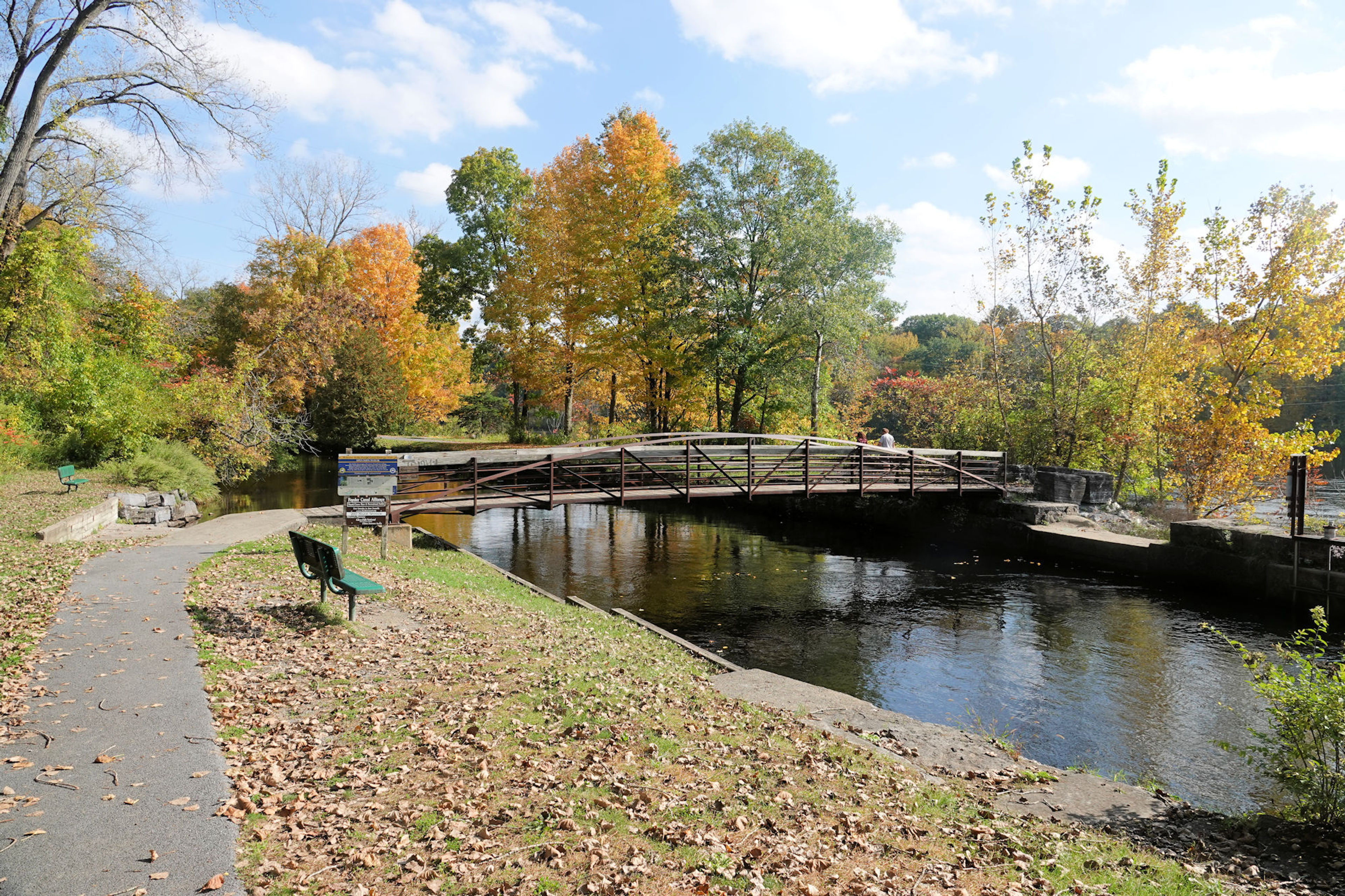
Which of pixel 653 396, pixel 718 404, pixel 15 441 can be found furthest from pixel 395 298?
pixel 15 441

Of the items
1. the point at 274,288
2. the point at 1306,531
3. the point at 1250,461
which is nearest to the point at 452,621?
the point at 1306,531

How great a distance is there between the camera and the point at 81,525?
13.4 meters

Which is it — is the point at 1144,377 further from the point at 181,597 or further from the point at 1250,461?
the point at 181,597

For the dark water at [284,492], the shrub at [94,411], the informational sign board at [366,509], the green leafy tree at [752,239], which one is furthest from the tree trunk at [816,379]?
the shrub at [94,411]

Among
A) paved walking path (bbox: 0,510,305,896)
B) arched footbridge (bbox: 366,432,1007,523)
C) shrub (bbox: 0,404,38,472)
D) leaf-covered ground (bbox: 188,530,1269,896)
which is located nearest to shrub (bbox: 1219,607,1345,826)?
leaf-covered ground (bbox: 188,530,1269,896)

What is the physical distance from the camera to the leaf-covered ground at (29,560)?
A: 22.1 feet

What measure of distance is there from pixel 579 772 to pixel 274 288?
37.5m

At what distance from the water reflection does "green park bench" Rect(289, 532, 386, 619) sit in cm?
573

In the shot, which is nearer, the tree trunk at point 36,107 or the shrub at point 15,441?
the tree trunk at point 36,107

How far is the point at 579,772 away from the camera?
517 centimetres

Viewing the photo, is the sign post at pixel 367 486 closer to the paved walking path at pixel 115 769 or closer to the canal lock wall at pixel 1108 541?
the paved walking path at pixel 115 769

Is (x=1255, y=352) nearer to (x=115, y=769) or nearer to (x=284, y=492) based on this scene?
(x=115, y=769)

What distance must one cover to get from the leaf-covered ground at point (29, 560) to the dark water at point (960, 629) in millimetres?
7227

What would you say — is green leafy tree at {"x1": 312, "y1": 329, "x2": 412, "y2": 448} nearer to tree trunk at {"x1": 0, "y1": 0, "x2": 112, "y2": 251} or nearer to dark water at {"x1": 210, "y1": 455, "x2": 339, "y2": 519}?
dark water at {"x1": 210, "y1": 455, "x2": 339, "y2": 519}
